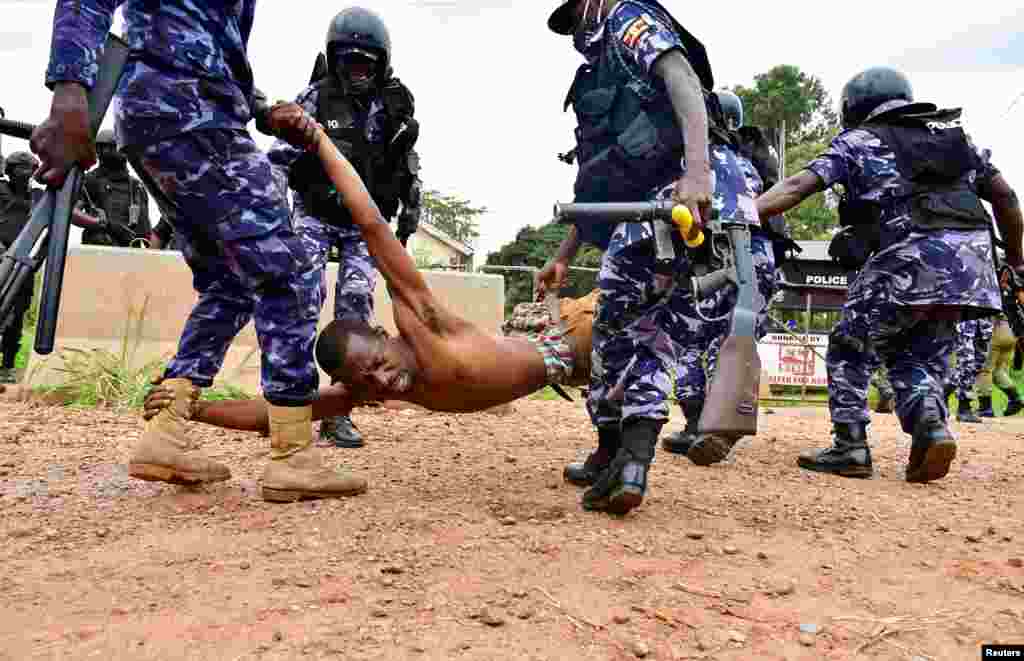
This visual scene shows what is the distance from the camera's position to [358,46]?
3822 mm

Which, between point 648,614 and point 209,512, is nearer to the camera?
point 648,614

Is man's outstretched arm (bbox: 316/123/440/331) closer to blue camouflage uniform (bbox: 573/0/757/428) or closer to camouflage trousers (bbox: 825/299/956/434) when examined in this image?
blue camouflage uniform (bbox: 573/0/757/428)

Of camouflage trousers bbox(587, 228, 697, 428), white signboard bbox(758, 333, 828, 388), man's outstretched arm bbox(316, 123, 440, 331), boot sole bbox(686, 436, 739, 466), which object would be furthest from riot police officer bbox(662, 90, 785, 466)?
white signboard bbox(758, 333, 828, 388)

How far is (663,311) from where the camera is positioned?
2990 mm

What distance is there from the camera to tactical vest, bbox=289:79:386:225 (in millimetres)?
3814

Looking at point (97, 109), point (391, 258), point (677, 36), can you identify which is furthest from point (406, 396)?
point (677, 36)

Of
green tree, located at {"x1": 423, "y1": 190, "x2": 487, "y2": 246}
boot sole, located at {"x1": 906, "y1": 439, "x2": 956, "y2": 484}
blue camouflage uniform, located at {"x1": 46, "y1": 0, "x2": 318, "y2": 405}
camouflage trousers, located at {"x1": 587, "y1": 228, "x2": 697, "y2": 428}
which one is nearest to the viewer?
blue camouflage uniform, located at {"x1": 46, "y1": 0, "x2": 318, "y2": 405}

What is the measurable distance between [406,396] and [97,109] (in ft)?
3.99

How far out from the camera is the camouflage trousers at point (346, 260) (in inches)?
150

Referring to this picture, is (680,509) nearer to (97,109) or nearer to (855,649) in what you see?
(855,649)

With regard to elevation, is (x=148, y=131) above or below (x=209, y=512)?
above

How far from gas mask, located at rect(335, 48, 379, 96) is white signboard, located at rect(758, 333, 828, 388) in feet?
30.3

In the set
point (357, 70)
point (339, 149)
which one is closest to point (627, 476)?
point (339, 149)

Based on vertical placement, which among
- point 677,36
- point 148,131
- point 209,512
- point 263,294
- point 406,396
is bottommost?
point 209,512
